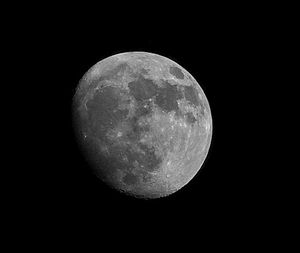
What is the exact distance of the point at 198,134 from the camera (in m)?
4.81

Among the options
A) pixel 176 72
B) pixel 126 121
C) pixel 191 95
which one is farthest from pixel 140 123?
pixel 176 72

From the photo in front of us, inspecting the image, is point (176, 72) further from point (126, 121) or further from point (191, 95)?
point (126, 121)

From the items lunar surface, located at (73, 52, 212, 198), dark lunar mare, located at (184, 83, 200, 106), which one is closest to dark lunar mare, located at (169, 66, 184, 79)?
lunar surface, located at (73, 52, 212, 198)

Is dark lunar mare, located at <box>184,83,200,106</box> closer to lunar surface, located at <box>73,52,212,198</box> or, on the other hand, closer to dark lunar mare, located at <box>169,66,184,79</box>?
lunar surface, located at <box>73,52,212,198</box>

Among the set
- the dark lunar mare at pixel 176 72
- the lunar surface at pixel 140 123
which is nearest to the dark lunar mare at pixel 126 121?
the lunar surface at pixel 140 123

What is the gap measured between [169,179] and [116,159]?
73 centimetres

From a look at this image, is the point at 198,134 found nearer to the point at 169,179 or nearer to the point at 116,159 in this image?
the point at 169,179

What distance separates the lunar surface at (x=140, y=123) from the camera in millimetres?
4465

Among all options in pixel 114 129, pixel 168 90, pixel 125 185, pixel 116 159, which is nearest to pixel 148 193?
pixel 125 185

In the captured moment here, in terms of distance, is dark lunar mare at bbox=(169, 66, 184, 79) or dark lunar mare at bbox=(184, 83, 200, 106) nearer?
dark lunar mare at bbox=(184, 83, 200, 106)

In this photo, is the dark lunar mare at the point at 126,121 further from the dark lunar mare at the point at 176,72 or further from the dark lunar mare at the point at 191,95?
the dark lunar mare at the point at 176,72

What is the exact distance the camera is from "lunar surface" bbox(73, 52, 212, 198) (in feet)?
14.6

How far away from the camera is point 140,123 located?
444 centimetres

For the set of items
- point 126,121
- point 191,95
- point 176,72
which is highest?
point 176,72
